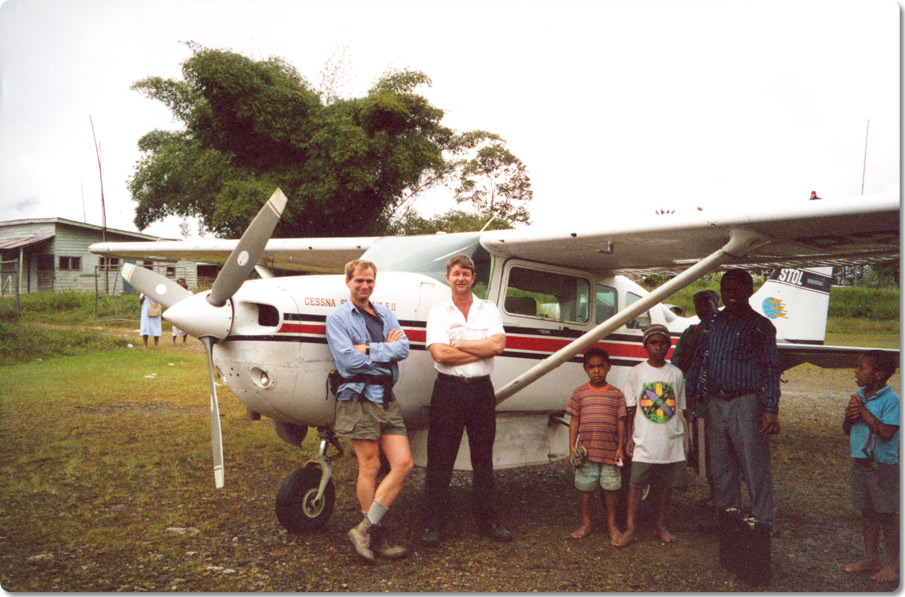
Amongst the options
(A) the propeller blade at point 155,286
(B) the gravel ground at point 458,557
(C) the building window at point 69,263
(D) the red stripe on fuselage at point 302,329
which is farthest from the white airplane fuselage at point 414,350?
(C) the building window at point 69,263

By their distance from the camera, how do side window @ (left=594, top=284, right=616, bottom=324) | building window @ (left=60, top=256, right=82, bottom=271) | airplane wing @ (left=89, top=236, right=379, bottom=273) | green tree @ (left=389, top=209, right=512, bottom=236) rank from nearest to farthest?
side window @ (left=594, top=284, right=616, bottom=324)
airplane wing @ (left=89, top=236, right=379, bottom=273)
green tree @ (left=389, top=209, right=512, bottom=236)
building window @ (left=60, top=256, right=82, bottom=271)

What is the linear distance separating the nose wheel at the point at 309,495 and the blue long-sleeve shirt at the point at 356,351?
687mm

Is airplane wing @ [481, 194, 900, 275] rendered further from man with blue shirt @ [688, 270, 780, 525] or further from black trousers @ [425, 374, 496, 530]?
black trousers @ [425, 374, 496, 530]

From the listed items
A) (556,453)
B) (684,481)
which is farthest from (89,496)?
(684,481)

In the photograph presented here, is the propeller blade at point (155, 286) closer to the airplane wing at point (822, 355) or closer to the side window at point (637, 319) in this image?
the side window at point (637, 319)

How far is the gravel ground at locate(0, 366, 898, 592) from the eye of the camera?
3.34 m

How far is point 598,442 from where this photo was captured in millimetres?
4105

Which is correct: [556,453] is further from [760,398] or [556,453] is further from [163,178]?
[163,178]

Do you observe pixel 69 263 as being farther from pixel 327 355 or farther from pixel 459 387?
pixel 459 387

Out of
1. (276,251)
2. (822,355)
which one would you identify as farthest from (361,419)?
(822,355)

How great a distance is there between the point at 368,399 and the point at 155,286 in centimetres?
162

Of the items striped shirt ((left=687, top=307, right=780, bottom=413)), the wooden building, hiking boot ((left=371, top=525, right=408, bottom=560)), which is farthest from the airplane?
the wooden building

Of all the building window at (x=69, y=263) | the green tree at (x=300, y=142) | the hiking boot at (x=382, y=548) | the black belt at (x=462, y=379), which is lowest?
the hiking boot at (x=382, y=548)

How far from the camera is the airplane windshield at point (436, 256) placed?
4.63 m
